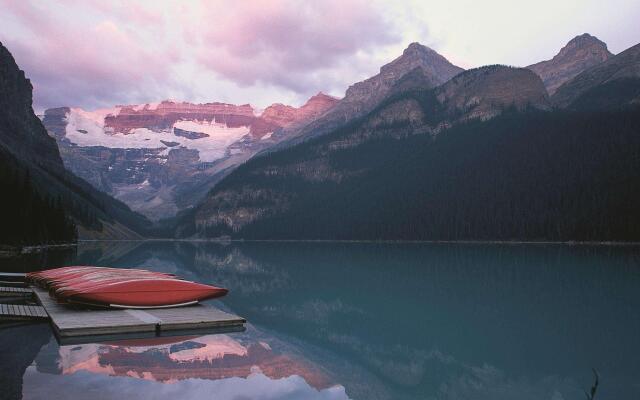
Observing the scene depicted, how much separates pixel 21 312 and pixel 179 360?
9.94m

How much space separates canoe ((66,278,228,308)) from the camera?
25.3 metres

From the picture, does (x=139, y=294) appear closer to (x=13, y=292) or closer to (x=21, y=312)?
(x=21, y=312)

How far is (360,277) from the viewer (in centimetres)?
5972

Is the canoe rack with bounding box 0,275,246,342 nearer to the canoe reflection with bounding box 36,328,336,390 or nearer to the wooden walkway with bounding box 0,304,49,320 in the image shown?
the wooden walkway with bounding box 0,304,49,320

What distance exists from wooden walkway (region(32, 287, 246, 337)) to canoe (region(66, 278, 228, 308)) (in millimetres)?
438

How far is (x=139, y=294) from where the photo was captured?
26156 mm

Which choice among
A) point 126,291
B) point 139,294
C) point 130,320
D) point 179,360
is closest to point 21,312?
point 126,291

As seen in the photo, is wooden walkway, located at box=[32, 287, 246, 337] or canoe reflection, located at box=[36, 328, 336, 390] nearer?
canoe reflection, located at box=[36, 328, 336, 390]

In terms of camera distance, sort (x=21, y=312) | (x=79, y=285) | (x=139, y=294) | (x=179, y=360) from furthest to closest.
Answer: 1. (x=79, y=285)
2. (x=139, y=294)
3. (x=21, y=312)
4. (x=179, y=360)

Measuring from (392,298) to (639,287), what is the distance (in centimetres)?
2034

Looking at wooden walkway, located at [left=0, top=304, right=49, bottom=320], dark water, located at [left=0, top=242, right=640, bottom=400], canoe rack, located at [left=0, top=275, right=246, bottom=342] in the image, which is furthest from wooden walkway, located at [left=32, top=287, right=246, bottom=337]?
dark water, located at [left=0, top=242, right=640, bottom=400]

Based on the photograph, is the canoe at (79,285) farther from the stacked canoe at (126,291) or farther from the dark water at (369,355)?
the dark water at (369,355)

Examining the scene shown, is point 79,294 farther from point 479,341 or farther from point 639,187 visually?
point 639,187

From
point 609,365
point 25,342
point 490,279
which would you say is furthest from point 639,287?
point 25,342
